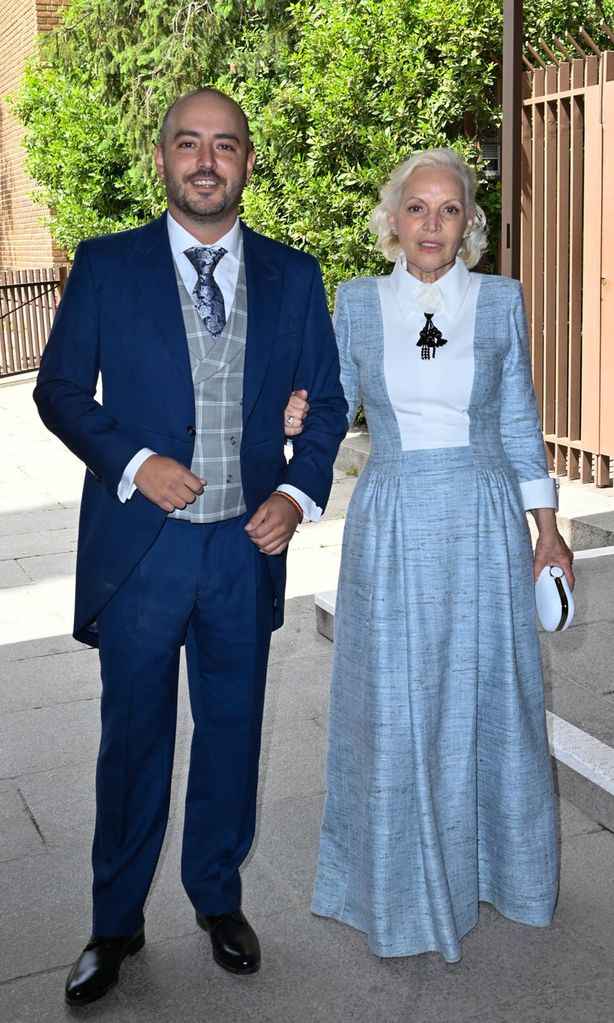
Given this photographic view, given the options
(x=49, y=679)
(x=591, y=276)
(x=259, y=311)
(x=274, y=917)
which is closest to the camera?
(x=259, y=311)

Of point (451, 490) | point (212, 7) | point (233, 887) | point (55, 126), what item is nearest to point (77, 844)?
point (233, 887)

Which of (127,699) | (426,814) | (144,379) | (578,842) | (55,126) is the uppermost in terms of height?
(55,126)

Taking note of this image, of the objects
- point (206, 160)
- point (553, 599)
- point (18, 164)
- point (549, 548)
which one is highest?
point (18, 164)

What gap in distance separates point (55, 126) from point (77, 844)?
619 inches

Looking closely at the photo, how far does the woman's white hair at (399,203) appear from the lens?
3.08m

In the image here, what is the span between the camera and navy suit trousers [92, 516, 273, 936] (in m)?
2.91

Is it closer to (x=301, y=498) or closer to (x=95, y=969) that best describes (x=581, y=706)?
(x=301, y=498)

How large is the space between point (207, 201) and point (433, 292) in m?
0.65

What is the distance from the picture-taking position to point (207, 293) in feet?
9.45

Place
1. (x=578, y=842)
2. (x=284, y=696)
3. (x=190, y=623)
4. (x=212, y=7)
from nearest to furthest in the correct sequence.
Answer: (x=190, y=623) → (x=578, y=842) → (x=284, y=696) → (x=212, y=7)

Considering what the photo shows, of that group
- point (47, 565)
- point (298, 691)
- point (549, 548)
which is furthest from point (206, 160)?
point (47, 565)

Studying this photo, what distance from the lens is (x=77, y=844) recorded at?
3863 millimetres

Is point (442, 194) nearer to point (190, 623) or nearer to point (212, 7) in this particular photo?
point (190, 623)

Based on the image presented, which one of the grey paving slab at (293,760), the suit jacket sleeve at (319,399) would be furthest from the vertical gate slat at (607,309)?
the suit jacket sleeve at (319,399)
